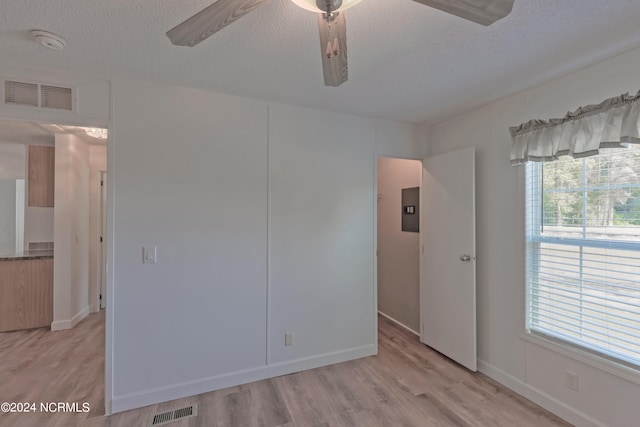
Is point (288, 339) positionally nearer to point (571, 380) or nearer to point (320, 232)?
point (320, 232)

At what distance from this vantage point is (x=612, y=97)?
1.83 meters

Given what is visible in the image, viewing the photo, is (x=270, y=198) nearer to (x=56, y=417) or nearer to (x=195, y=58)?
(x=195, y=58)

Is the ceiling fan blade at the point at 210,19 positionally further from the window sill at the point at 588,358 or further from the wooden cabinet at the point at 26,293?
the wooden cabinet at the point at 26,293

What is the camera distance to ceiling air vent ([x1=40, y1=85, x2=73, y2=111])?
6.63 feet

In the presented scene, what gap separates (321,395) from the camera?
233cm

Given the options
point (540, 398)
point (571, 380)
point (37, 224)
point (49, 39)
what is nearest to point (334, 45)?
point (49, 39)

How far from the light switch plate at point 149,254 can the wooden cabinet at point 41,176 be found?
2.80 metres

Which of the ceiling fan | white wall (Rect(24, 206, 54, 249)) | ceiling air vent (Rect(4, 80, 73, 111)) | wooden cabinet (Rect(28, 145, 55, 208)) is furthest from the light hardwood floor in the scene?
the ceiling fan

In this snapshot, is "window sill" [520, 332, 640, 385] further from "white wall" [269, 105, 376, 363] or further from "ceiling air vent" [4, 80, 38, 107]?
"ceiling air vent" [4, 80, 38, 107]

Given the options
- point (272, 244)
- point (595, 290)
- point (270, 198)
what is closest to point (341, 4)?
point (270, 198)

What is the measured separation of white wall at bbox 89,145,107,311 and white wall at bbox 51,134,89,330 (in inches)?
13.2

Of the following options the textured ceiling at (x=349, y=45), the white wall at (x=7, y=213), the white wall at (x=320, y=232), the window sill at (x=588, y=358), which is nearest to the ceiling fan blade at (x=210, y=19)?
the textured ceiling at (x=349, y=45)

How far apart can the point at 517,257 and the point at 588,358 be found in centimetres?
77

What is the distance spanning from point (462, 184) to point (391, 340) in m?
1.89
